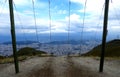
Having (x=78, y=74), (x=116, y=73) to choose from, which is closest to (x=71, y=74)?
(x=78, y=74)

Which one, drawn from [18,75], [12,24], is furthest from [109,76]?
[12,24]

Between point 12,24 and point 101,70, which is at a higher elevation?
point 12,24

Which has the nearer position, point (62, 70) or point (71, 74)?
point (71, 74)

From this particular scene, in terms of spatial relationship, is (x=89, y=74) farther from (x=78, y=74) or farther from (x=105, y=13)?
(x=105, y=13)

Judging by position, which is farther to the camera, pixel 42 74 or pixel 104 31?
pixel 104 31

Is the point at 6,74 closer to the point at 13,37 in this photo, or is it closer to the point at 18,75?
the point at 18,75

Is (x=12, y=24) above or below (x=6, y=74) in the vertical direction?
above

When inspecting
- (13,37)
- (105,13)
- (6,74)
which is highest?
(105,13)
